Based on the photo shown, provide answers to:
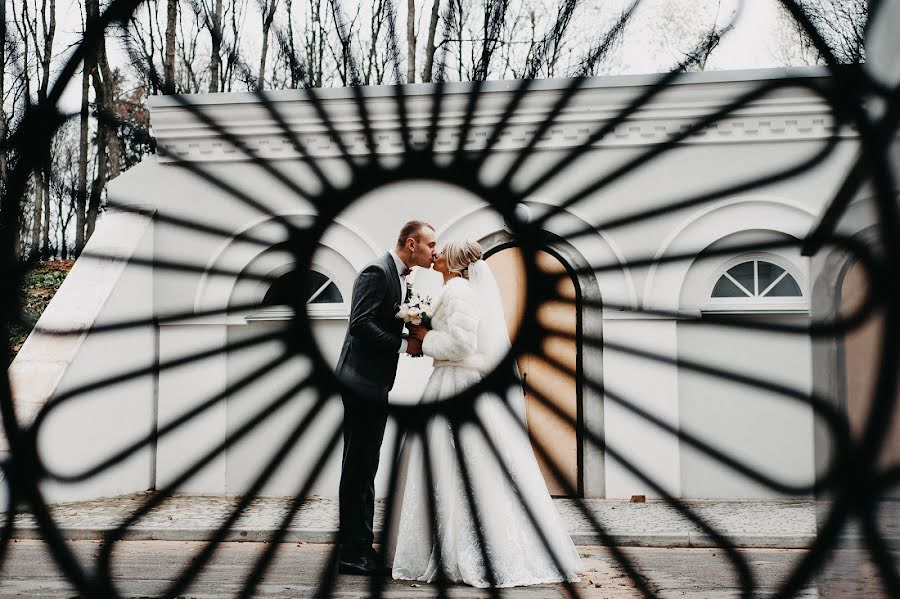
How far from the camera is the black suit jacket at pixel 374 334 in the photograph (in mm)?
750

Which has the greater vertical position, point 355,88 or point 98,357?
point 355,88

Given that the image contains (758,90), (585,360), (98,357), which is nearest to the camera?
(758,90)

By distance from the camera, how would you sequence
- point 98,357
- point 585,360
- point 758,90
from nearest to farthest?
1. point 758,90
2. point 585,360
3. point 98,357

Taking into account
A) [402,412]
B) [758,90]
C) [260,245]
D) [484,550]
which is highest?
[758,90]

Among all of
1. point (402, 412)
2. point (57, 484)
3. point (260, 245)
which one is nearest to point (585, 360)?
point (402, 412)

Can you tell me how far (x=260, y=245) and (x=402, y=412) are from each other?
0.55 feet

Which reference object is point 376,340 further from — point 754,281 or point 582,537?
point 754,281

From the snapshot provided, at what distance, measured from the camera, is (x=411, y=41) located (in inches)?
27.3

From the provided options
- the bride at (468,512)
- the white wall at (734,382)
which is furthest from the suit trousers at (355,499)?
the white wall at (734,382)

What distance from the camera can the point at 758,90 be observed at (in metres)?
0.60

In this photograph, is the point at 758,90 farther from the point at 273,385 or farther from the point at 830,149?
the point at 273,385

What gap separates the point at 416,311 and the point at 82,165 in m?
0.40

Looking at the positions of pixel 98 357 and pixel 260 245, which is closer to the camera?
pixel 260 245

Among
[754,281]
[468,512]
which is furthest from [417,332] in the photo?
[754,281]
